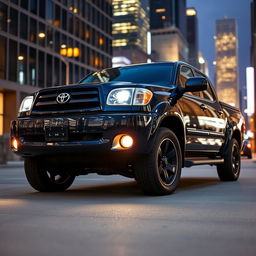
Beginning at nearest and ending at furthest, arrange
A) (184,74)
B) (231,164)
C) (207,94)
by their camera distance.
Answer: (184,74) < (207,94) < (231,164)

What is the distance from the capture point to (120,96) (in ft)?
21.1

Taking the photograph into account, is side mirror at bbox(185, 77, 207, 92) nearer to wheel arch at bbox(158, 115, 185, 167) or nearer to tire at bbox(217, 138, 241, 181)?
wheel arch at bbox(158, 115, 185, 167)

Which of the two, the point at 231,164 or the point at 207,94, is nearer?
the point at 207,94

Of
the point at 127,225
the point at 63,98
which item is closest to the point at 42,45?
the point at 63,98

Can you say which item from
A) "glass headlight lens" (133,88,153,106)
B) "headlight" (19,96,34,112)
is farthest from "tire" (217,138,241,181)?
"headlight" (19,96,34,112)

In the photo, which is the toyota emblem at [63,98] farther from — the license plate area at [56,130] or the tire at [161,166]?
the tire at [161,166]

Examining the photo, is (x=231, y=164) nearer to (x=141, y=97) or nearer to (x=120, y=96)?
(x=141, y=97)

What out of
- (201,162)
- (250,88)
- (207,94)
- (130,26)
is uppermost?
(130,26)

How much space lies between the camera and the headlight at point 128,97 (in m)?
6.41

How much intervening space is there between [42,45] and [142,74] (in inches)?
1642

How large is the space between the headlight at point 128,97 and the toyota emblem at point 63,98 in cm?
58

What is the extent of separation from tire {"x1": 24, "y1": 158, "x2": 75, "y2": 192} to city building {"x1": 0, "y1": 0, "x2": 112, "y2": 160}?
2940 centimetres

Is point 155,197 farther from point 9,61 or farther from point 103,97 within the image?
point 9,61

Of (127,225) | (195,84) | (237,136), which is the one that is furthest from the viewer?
(237,136)
